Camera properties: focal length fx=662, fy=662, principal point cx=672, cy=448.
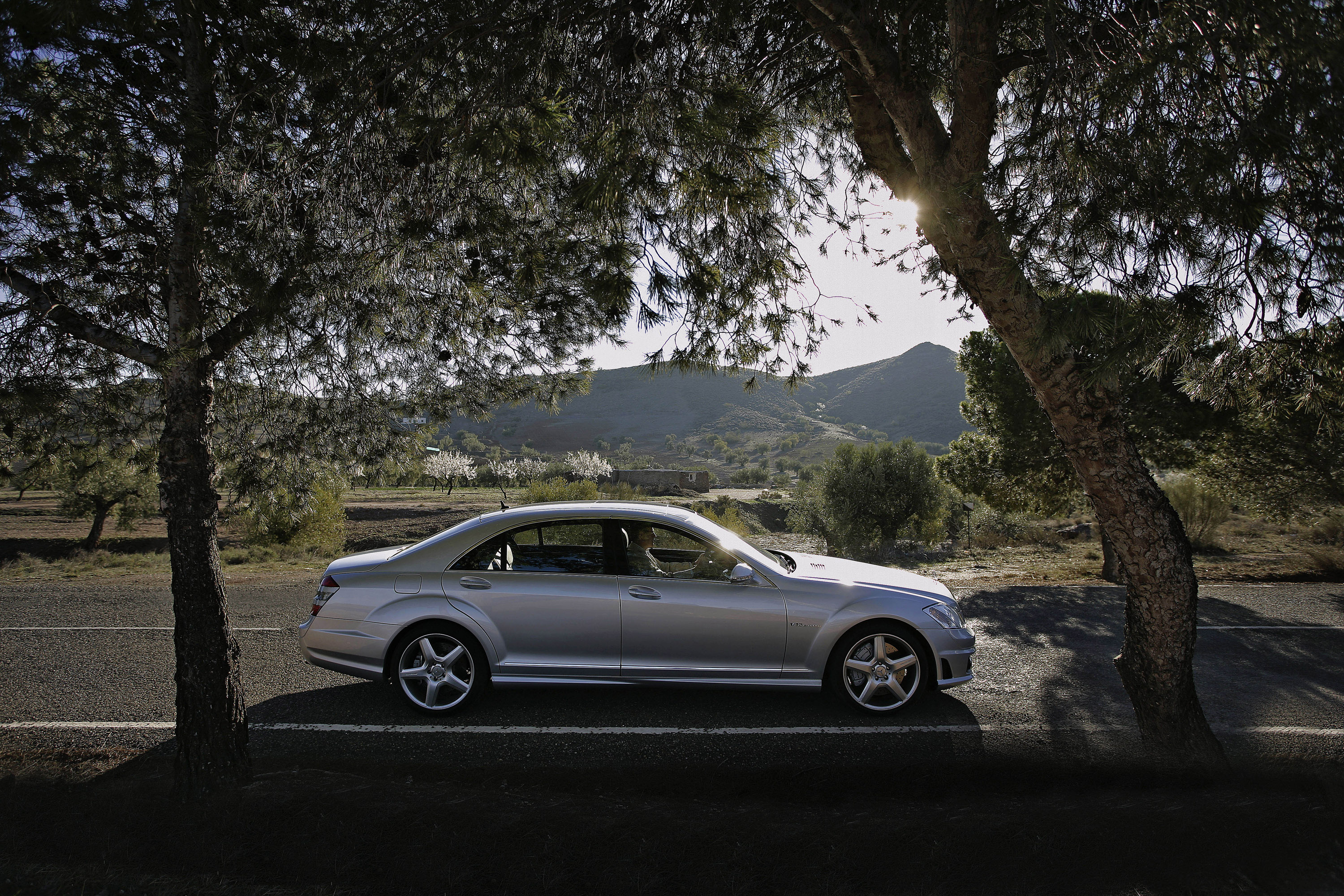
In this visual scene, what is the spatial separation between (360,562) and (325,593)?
36cm

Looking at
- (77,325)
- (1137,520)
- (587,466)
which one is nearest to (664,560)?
(1137,520)

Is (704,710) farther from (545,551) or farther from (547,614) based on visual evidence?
(545,551)

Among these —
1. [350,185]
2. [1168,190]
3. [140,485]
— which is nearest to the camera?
[1168,190]

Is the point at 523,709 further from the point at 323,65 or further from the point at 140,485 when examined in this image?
the point at 140,485

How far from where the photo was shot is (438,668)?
4.97 metres

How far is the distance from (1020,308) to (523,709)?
4.41 meters

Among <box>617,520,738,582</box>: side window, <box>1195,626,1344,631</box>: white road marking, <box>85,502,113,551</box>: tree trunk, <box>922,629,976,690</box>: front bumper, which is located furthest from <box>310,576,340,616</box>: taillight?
<box>85,502,113,551</box>: tree trunk

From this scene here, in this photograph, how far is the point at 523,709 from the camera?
5.09 meters

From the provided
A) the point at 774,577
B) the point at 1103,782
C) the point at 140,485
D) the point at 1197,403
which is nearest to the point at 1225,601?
the point at 1197,403

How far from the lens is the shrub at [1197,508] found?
20.7 m

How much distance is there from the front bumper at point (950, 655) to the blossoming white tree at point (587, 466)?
40016 mm

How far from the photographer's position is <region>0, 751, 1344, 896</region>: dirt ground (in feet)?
9.41

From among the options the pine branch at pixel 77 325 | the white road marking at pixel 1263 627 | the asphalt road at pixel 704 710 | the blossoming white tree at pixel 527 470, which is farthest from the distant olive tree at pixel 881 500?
the blossoming white tree at pixel 527 470

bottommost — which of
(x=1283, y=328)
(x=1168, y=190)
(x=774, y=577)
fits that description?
(x=774, y=577)
